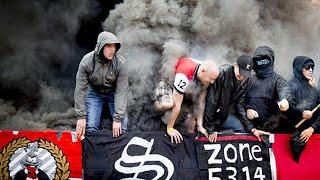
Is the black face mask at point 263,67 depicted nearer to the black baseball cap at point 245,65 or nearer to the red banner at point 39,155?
the black baseball cap at point 245,65

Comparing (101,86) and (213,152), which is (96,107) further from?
(213,152)

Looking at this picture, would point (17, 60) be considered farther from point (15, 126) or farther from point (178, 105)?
point (178, 105)

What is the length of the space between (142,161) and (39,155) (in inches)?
38.5

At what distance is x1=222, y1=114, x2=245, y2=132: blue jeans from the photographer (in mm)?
5621

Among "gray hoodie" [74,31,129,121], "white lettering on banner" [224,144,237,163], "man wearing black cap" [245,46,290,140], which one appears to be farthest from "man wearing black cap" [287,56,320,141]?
"gray hoodie" [74,31,129,121]

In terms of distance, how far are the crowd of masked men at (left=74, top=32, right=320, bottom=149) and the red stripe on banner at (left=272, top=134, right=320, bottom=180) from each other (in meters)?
0.15

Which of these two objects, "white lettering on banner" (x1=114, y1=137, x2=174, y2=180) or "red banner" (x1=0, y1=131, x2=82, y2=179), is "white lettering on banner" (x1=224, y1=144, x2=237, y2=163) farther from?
"red banner" (x1=0, y1=131, x2=82, y2=179)

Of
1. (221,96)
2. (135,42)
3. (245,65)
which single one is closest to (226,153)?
(221,96)

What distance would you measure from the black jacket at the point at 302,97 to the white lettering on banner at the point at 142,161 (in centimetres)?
155

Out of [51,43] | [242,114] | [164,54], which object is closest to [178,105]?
[242,114]

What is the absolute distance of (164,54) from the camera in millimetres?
6496

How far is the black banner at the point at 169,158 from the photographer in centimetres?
502

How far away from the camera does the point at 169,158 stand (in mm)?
5211

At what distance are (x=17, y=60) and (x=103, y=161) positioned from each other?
2829mm
